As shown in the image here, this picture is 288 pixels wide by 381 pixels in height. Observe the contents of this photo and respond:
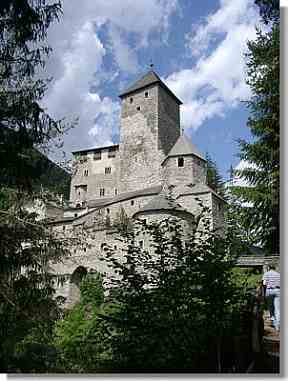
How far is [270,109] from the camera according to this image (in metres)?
2.60

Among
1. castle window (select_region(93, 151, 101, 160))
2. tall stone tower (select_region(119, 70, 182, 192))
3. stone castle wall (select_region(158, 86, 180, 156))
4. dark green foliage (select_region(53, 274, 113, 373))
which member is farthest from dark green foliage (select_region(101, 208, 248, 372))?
castle window (select_region(93, 151, 101, 160))

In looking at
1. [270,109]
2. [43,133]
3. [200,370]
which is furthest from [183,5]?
[200,370]

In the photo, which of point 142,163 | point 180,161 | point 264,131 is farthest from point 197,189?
point 264,131

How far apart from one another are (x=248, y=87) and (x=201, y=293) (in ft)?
4.44

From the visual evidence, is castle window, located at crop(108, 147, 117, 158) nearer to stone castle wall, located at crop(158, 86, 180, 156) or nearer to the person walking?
stone castle wall, located at crop(158, 86, 180, 156)

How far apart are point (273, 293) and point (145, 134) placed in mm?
12084

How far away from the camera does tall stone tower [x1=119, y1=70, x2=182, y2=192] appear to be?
44.2ft

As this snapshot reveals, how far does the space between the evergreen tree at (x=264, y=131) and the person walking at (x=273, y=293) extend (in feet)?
0.62

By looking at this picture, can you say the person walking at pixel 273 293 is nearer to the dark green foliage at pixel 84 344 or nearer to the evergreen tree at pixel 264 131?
the evergreen tree at pixel 264 131

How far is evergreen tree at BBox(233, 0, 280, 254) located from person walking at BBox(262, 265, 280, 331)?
0.19m

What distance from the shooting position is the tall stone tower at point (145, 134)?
13.5 meters

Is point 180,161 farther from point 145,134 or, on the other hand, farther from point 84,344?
point 84,344

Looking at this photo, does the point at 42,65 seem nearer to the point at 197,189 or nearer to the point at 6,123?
the point at 6,123

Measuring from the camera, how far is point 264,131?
8.54 ft
